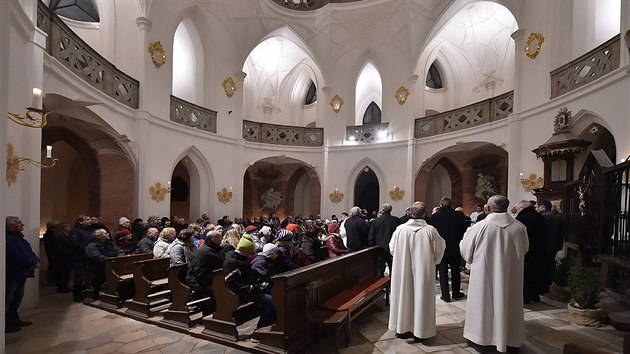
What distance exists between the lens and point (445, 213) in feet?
21.5

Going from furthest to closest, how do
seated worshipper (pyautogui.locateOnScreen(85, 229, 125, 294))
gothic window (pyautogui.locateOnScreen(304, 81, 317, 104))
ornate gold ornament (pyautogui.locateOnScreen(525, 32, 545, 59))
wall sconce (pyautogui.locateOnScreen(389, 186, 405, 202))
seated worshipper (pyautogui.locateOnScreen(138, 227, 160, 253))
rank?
1. gothic window (pyautogui.locateOnScreen(304, 81, 317, 104))
2. wall sconce (pyautogui.locateOnScreen(389, 186, 405, 202))
3. ornate gold ornament (pyautogui.locateOnScreen(525, 32, 545, 59))
4. seated worshipper (pyautogui.locateOnScreen(138, 227, 160, 253))
5. seated worshipper (pyautogui.locateOnScreen(85, 229, 125, 294))

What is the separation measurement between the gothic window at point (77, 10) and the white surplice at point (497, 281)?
44.4 ft

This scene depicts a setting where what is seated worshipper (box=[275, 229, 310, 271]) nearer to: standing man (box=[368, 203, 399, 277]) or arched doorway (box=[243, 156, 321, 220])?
standing man (box=[368, 203, 399, 277])

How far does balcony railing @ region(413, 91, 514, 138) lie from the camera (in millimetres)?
12380

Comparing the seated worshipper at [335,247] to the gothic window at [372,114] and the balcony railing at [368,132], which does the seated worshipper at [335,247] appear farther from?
the gothic window at [372,114]

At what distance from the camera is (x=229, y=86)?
49.6 ft

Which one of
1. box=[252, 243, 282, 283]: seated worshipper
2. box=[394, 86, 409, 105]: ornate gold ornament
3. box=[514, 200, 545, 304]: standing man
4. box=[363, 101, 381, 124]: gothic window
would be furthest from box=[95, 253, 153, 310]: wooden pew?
box=[363, 101, 381, 124]: gothic window

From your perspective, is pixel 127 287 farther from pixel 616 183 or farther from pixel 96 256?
pixel 616 183

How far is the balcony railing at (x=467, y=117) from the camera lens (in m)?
12.4

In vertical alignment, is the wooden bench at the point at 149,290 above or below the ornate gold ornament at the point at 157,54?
below

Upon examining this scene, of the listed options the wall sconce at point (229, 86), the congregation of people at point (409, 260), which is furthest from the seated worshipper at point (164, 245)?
the wall sconce at point (229, 86)

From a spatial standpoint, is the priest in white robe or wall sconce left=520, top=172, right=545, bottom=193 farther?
wall sconce left=520, top=172, right=545, bottom=193

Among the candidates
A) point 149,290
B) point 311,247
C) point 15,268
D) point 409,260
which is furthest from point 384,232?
point 15,268

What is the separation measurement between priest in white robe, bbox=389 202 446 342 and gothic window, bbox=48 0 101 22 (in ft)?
41.6
